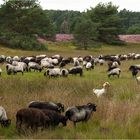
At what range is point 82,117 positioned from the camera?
11883mm

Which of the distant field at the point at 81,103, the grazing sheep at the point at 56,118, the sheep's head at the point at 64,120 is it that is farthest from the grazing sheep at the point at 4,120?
the sheep's head at the point at 64,120

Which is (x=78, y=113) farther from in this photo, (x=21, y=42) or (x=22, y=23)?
(x=22, y=23)

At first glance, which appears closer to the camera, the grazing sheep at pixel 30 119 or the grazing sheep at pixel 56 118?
the grazing sheep at pixel 30 119

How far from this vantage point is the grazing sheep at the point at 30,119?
11.0 m

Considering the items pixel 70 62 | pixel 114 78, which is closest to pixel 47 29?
pixel 70 62

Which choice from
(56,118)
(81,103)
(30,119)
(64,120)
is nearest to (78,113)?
(64,120)

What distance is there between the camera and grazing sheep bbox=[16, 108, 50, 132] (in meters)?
11.0

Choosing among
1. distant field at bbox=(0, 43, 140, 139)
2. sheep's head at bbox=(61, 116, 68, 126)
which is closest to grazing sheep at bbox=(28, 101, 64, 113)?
distant field at bbox=(0, 43, 140, 139)

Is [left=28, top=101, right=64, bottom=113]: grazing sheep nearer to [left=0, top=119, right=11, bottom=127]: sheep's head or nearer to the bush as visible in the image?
[left=0, top=119, right=11, bottom=127]: sheep's head

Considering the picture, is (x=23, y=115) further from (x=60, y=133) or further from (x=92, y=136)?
(x=92, y=136)

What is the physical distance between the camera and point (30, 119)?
1102 cm

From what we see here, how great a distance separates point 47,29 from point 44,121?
48.9 m

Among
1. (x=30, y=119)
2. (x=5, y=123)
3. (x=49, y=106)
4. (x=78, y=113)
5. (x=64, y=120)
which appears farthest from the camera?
(x=49, y=106)

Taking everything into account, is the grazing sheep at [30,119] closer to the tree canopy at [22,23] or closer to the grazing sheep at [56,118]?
the grazing sheep at [56,118]
